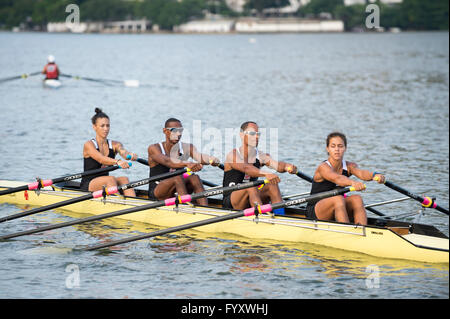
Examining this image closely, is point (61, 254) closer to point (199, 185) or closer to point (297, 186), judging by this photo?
point (199, 185)

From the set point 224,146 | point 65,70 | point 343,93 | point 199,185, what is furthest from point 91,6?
point 199,185

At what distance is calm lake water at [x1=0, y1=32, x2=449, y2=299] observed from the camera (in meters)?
12.2

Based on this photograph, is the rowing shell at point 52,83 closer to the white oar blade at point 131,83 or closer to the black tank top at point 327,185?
the white oar blade at point 131,83

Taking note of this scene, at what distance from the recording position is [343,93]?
156 feet

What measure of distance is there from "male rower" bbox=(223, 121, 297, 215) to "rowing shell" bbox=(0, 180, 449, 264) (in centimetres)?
38

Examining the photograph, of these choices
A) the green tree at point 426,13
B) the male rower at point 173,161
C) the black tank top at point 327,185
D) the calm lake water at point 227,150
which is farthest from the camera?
the green tree at point 426,13

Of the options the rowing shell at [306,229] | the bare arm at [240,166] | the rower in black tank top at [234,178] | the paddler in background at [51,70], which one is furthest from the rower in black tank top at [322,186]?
the paddler in background at [51,70]

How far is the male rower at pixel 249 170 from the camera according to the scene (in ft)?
45.6

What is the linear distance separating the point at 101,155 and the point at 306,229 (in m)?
4.80

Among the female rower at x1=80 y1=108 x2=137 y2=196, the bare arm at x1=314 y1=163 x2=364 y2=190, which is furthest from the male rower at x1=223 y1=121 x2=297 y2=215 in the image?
the female rower at x1=80 y1=108 x2=137 y2=196

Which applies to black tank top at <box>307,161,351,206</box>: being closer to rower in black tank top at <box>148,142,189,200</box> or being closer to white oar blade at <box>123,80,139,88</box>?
rower in black tank top at <box>148,142,189,200</box>

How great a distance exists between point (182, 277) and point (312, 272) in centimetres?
229

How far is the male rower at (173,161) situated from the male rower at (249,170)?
2.22 ft

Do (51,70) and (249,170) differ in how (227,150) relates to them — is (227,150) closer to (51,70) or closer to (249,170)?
(249,170)
